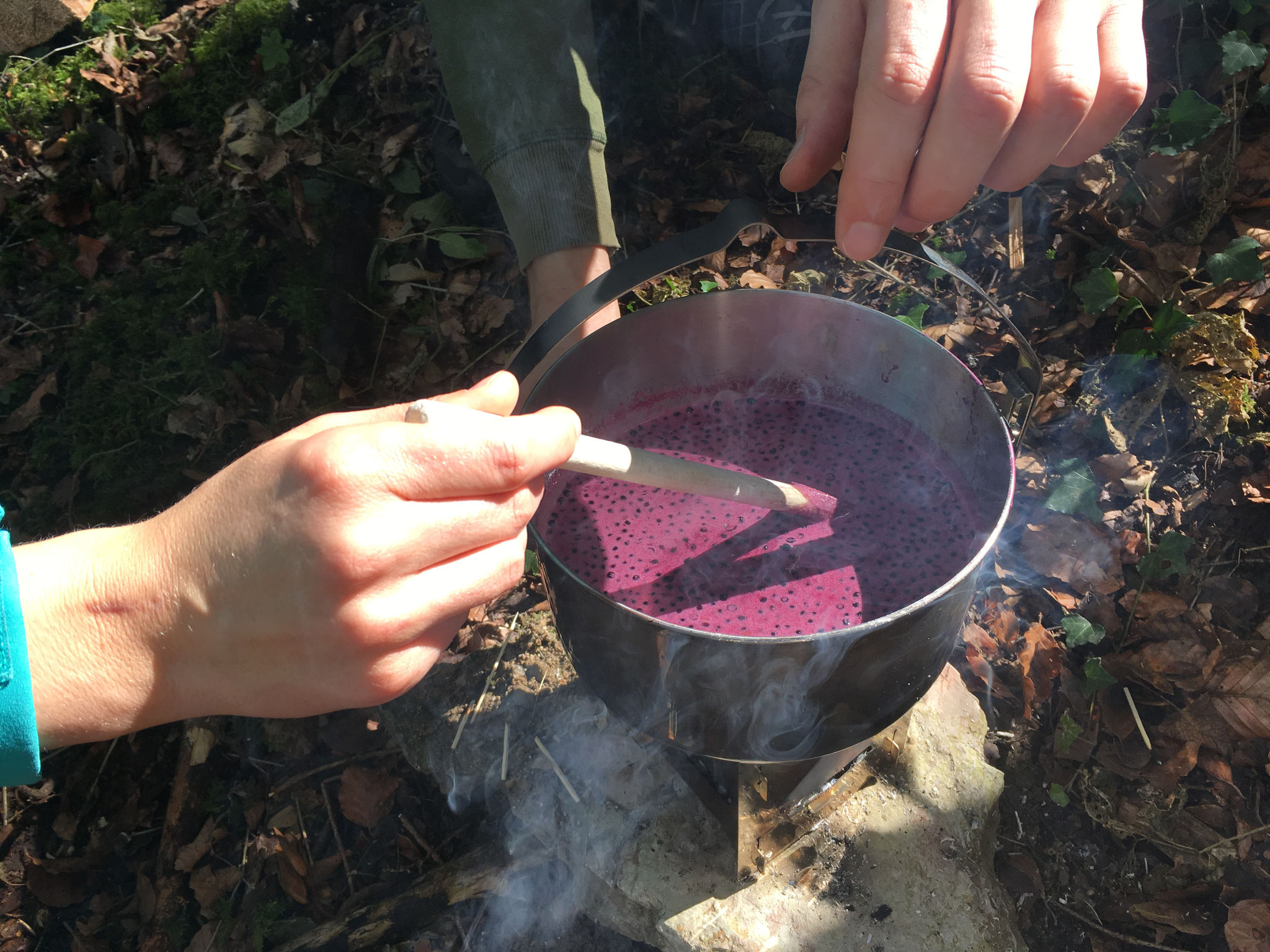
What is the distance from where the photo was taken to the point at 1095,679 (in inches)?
95.6

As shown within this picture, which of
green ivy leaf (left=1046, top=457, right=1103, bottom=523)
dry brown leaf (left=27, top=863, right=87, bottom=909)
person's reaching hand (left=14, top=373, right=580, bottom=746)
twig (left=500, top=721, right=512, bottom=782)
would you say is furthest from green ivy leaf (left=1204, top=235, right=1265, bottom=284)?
dry brown leaf (left=27, top=863, right=87, bottom=909)

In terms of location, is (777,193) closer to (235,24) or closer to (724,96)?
(724,96)

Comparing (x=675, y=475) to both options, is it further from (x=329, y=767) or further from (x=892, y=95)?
(x=329, y=767)

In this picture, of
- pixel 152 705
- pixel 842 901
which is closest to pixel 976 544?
pixel 842 901

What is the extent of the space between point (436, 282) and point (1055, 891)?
3.13 m

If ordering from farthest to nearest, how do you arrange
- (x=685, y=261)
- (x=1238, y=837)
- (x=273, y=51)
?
(x=273, y=51)
(x=1238, y=837)
(x=685, y=261)

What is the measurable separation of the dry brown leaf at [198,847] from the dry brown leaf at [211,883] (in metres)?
0.03

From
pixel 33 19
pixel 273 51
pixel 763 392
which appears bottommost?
pixel 763 392

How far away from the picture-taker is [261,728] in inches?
107

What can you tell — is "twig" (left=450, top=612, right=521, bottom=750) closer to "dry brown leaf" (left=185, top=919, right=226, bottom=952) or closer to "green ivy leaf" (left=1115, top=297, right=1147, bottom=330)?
"dry brown leaf" (left=185, top=919, right=226, bottom=952)

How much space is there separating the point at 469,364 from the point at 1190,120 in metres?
2.81

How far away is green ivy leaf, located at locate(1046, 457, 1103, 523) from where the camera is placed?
270 centimetres

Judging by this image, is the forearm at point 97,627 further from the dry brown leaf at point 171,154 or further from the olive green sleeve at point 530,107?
the dry brown leaf at point 171,154

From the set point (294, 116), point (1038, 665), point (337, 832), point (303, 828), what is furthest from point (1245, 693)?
point (294, 116)
